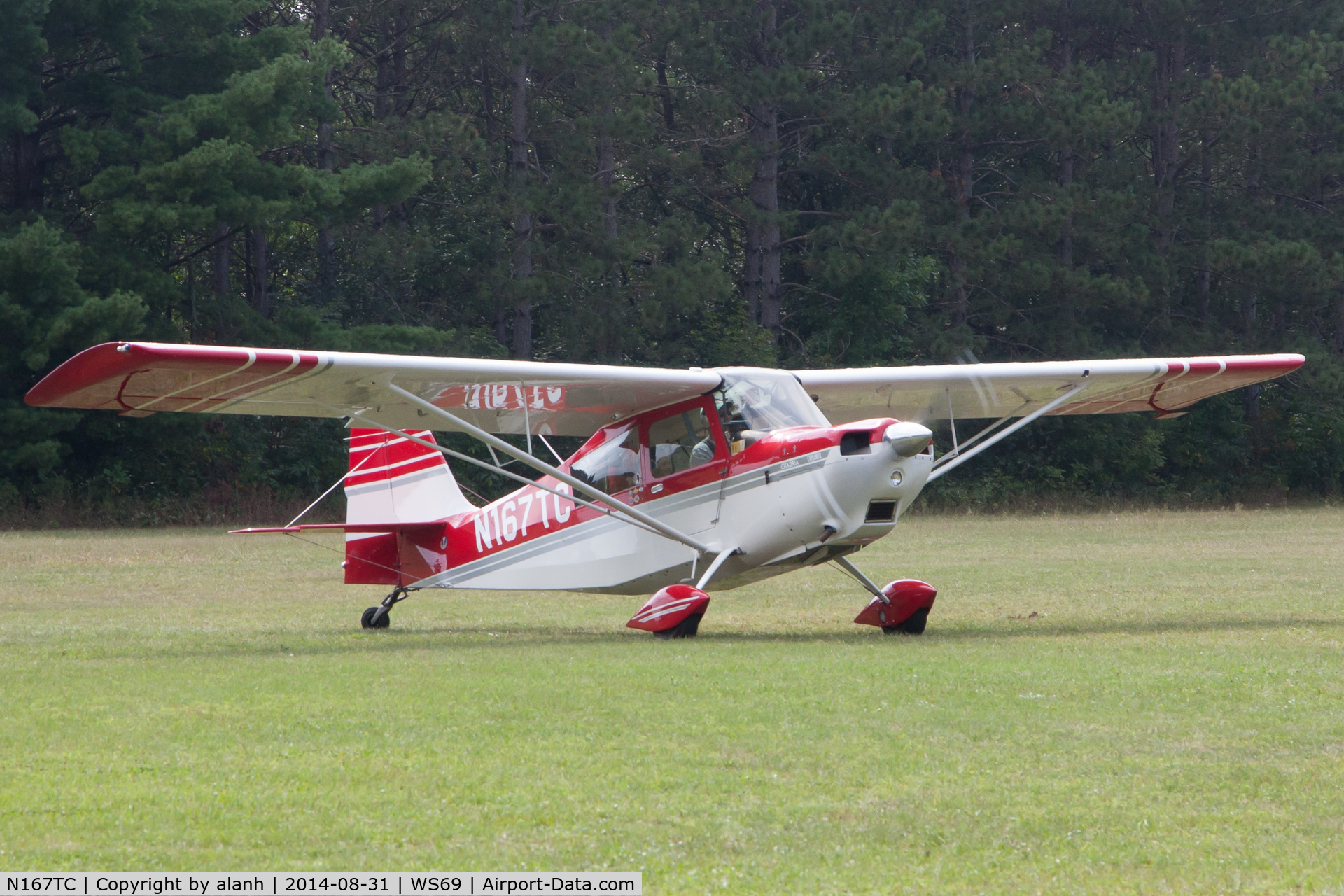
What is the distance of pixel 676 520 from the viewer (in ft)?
42.2

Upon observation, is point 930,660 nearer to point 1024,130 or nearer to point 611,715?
point 611,715

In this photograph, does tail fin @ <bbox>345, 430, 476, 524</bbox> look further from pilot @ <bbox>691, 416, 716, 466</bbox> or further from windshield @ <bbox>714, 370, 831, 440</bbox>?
windshield @ <bbox>714, 370, 831, 440</bbox>

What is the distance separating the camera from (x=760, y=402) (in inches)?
500

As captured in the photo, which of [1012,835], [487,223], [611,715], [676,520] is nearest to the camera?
[1012,835]

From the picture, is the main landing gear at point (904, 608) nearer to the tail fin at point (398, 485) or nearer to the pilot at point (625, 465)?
the pilot at point (625, 465)

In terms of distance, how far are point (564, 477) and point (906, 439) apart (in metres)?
3.02

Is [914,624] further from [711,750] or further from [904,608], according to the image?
[711,750]

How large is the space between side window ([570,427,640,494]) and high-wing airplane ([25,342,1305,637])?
1 cm

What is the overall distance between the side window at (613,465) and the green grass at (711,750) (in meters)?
1.45

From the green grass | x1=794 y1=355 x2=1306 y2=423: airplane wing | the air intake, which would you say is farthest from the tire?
x1=794 y1=355 x2=1306 y2=423: airplane wing

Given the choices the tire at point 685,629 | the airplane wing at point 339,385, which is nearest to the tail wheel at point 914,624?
the tire at point 685,629

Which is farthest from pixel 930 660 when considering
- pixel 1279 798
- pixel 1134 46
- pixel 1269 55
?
pixel 1134 46

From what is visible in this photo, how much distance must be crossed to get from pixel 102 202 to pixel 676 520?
922 inches

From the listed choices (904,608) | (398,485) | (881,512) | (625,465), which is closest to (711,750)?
(881,512)
